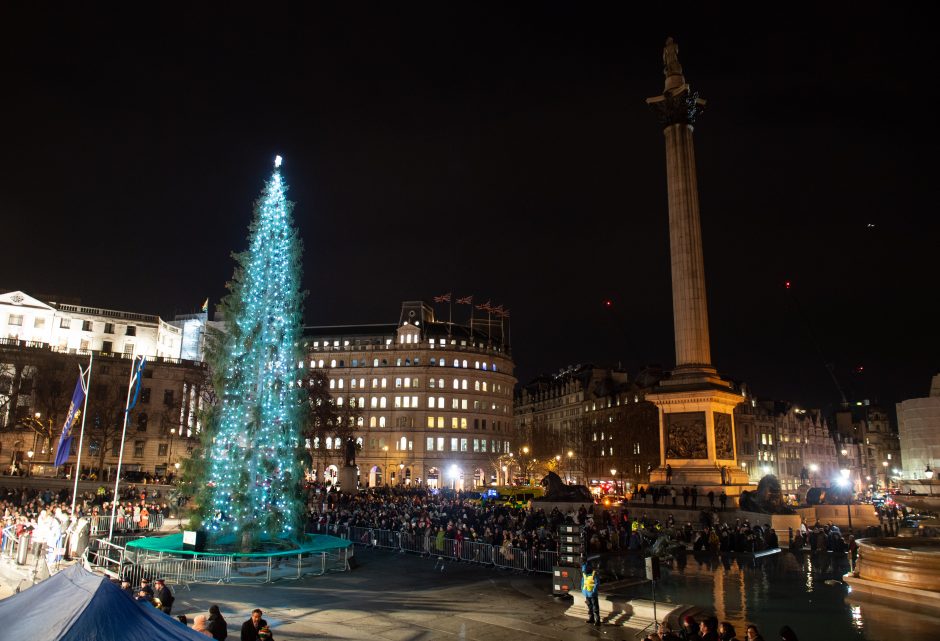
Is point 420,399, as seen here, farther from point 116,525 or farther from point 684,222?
point 116,525

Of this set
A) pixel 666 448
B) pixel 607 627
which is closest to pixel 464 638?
pixel 607 627

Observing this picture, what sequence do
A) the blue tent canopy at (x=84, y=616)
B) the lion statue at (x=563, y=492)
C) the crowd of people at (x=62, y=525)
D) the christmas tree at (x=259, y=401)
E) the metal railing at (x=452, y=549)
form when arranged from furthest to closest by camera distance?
the lion statue at (x=563, y=492) < the metal railing at (x=452, y=549) < the christmas tree at (x=259, y=401) < the crowd of people at (x=62, y=525) < the blue tent canopy at (x=84, y=616)

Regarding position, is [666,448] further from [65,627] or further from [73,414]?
[65,627]

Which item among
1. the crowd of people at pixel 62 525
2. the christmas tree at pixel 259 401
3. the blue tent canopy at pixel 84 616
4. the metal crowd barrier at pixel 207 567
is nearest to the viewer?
the blue tent canopy at pixel 84 616

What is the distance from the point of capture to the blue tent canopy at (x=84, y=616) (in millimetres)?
5824

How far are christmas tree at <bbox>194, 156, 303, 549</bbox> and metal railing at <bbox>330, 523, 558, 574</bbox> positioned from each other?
638 centimetres

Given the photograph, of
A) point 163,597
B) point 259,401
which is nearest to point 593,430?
point 259,401

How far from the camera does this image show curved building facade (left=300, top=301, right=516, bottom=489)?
100688 mm

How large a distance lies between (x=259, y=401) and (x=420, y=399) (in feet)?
264

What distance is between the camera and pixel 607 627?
14.8m

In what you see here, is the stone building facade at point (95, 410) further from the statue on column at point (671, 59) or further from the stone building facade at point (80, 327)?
the statue on column at point (671, 59)

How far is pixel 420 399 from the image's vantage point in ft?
336

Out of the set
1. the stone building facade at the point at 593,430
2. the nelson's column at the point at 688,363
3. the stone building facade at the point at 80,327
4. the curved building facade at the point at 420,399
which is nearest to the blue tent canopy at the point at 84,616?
the nelson's column at the point at 688,363

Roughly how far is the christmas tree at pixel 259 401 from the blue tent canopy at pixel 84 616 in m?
15.6
